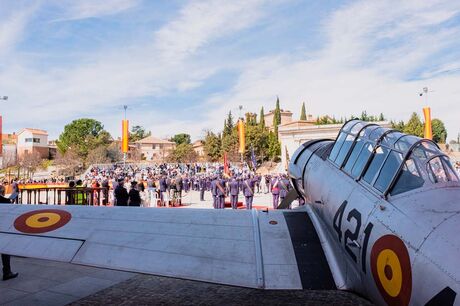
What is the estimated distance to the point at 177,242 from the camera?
171 inches

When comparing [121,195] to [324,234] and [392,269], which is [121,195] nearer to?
[324,234]

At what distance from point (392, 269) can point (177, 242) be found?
241cm

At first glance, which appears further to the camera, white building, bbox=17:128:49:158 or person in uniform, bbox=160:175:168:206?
white building, bbox=17:128:49:158

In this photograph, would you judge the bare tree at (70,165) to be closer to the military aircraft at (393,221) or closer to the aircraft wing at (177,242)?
the aircraft wing at (177,242)

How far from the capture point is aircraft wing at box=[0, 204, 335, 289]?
382 cm

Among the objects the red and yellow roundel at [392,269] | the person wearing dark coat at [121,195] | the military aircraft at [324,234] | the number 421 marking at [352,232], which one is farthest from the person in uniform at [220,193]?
the red and yellow roundel at [392,269]

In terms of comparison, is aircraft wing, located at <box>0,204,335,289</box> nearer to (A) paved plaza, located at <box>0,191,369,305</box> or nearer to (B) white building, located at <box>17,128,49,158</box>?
(A) paved plaza, located at <box>0,191,369,305</box>

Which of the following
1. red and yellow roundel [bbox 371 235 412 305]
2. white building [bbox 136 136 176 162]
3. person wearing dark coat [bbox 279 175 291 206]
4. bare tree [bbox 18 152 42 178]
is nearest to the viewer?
red and yellow roundel [bbox 371 235 412 305]

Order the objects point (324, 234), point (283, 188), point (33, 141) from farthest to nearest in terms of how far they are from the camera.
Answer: point (33, 141) < point (283, 188) < point (324, 234)

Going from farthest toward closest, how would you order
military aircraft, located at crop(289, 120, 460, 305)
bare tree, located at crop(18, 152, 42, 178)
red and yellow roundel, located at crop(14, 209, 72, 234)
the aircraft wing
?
bare tree, located at crop(18, 152, 42, 178)
red and yellow roundel, located at crop(14, 209, 72, 234)
the aircraft wing
military aircraft, located at crop(289, 120, 460, 305)

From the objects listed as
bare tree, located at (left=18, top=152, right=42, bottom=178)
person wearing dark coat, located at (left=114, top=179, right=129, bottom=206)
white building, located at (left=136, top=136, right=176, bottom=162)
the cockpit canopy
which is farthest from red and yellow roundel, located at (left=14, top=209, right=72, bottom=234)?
white building, located at (left=136, top=136, right=176, bottom=162)

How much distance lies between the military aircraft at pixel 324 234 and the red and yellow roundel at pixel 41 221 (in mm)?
24

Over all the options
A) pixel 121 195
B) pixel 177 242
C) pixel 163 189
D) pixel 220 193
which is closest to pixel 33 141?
pixel 163 189

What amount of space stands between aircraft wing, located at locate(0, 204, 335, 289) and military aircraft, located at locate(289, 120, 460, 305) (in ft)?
1.36
